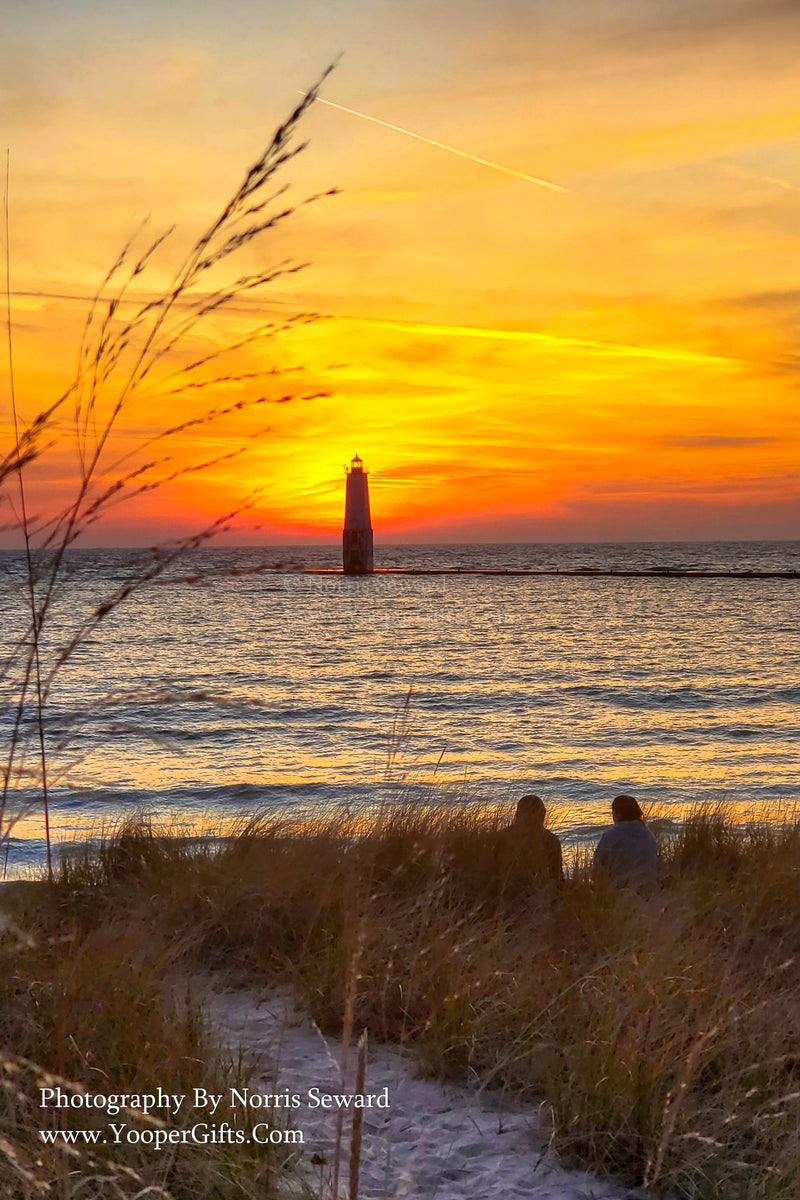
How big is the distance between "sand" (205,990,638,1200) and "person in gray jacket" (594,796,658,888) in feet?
6.98

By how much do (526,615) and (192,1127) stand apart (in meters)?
50.2

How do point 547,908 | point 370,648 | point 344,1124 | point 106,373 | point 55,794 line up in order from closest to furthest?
point 106,373 → point 344,1124 → point 547,908 → point 55,794 → point 370,648

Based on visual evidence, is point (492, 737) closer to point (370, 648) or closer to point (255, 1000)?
point (255, 1000)

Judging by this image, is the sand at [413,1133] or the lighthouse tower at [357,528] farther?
the lighthouse tower at [357,528]

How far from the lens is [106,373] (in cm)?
176

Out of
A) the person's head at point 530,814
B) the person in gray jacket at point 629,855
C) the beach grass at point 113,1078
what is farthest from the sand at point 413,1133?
the person's head at point 530,814

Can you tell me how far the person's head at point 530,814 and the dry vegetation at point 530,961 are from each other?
0.70 feet

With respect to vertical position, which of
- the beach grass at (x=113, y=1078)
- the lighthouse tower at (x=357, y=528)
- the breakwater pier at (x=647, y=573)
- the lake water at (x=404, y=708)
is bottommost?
the lake water at (x=404, y=708)

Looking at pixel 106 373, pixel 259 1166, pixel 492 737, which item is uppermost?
pixel 106 373

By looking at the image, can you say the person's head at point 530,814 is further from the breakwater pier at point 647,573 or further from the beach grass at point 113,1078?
the breakwater pier at point 647,573

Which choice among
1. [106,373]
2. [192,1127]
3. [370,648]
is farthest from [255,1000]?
[370,648]

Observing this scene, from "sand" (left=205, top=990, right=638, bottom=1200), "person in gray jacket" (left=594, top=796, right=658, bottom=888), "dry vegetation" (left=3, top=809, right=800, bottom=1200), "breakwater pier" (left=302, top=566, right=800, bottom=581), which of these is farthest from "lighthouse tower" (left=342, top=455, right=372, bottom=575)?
"sand" (left=205, top=990, right=638, bottom=1200)

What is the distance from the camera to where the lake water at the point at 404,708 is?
1002 cm

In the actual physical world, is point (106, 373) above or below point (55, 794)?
above
